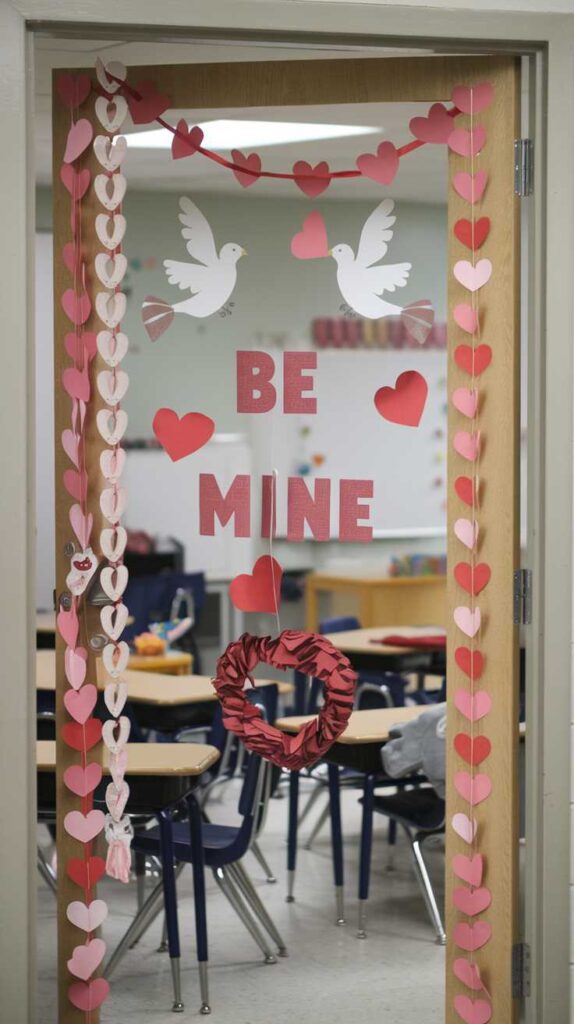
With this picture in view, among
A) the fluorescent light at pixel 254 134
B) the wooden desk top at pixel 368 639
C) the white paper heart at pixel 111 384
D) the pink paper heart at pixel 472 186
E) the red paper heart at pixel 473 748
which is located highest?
the fluorescent light at pixel 254 134

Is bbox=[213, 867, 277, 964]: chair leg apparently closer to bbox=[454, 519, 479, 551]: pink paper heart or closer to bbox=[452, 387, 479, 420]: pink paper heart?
bbox=[454, 519, 479, 551]: pink paper heart

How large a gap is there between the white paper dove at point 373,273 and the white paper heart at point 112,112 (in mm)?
596

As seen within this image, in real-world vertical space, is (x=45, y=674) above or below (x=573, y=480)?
below

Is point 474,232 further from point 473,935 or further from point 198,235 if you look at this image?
point 473,935

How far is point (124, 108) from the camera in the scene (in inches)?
118

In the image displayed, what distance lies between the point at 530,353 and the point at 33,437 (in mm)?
1146

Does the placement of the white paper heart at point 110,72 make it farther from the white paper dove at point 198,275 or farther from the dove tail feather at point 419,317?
the dove tail feather at point 419,317

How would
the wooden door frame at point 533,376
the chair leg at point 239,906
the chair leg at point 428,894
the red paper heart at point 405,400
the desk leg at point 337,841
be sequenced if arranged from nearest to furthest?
the wooden door frame at point 533,376
the red paper heart at point 405,400
the chair leg at point 239,906
the chair leg at point 428,894
the desk leg at point 337,841

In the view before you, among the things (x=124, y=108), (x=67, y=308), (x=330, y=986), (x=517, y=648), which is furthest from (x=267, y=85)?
(x=330, y=986)

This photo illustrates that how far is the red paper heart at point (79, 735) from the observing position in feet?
9.93

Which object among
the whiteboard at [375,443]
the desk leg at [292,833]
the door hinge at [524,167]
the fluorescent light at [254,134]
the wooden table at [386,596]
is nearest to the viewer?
the door hinge at [524,167]

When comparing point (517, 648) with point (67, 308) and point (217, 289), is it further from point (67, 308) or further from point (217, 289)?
point (67, 308)

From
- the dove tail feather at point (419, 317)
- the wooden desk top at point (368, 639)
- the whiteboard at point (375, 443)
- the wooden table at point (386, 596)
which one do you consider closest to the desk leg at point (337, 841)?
the wooden desk top at point (368, 639)

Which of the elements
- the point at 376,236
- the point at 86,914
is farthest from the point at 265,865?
the point at 376,236
